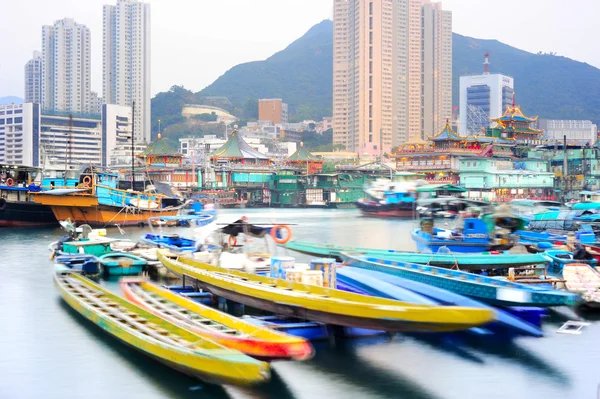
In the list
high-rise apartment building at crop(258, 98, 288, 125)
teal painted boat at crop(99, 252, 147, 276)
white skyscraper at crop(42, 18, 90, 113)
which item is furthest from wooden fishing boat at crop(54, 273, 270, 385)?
high-rise apartment building at crop(258, 98, 288, 125)

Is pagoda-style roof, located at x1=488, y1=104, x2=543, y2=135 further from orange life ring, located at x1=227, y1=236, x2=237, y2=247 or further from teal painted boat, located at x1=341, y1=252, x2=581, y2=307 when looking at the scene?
orange life ring, located at x1=227, y1=236, x2=237, y2=247

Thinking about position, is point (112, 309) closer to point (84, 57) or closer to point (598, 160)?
point (598, 160)

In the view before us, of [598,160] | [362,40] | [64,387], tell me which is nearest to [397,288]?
[64,387]

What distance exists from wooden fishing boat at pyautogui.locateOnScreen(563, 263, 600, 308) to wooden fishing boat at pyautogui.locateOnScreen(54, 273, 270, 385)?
9.80 metres

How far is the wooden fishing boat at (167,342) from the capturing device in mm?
10891

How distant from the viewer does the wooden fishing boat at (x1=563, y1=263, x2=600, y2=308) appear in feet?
58.7

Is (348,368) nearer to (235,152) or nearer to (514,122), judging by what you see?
(235,152)

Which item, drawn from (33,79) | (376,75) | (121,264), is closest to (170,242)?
(121,264)

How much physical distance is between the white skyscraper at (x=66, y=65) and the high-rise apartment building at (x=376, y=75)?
51225 millimetres

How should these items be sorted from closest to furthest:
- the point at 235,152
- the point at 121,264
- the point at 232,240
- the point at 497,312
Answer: the point at 497,312 < the point at 232,240 < the point at 121,264 < the point at 235,152

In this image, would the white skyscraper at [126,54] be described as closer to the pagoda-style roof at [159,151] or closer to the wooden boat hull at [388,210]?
the pagoda-style roof at [159,151]

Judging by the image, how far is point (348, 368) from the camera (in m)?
13.8

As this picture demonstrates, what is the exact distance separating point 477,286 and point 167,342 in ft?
25.3

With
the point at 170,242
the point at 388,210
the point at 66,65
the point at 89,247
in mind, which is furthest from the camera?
the point at 66,65
